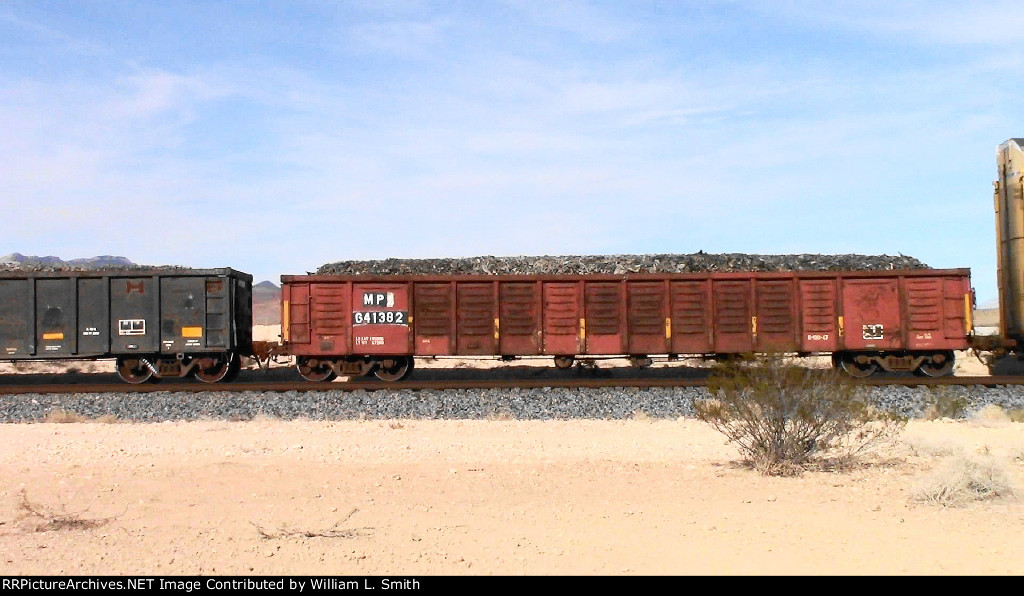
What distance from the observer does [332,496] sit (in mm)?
8422

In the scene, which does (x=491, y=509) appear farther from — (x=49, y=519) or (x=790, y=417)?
(x=790, y=417)

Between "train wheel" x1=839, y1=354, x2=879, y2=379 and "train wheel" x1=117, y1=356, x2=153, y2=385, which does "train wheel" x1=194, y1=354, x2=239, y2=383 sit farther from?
"train wheel" x1=839, y1=354, x2=879, y2=379

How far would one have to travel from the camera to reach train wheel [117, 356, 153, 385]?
64.2 ft

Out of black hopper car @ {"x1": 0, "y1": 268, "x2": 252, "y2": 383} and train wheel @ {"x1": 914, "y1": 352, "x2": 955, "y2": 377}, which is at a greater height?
black hopper car @ {"x1": 0, "y1": 268, "x2": 252, "y2": 383}

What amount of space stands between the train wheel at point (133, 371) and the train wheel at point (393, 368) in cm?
548

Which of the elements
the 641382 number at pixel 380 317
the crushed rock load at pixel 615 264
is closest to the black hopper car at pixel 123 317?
the 641382 number at pixel 380 317

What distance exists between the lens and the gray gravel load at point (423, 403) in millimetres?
15445

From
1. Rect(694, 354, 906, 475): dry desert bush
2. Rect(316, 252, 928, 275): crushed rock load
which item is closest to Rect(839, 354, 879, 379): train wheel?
Rect(316, 252, 928, 275): crushed rock load

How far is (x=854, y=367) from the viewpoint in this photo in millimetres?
19172

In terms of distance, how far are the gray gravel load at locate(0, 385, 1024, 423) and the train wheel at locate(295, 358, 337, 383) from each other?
2.51 metres

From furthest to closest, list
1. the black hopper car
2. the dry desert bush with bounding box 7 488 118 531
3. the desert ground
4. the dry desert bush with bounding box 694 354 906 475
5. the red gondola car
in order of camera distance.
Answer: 1. the black hopper car
2. the red gondola car
3. the dry desert bush with bounding box 694 354 906 475
4. the dry desert bush with bounding box 7 488 118 531
5. the desert ground

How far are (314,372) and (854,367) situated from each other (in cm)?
1267
